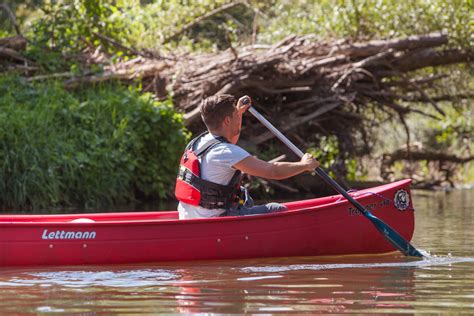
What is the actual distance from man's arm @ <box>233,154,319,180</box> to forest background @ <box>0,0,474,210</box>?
5583 millimetres

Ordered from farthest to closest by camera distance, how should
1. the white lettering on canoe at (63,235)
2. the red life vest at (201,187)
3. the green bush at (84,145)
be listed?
the green bush at (84,145) < the red life vest at (201,187) < the white lettering on canoe at (63,235)

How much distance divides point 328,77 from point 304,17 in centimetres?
209

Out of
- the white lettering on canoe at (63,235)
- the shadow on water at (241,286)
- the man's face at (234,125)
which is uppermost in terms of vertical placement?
the man's face at (234,125)

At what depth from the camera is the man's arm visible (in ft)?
24.9

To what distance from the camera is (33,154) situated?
12.9 meters

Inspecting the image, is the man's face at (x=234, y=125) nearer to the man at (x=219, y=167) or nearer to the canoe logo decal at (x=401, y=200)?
the man at (x=219, y=167)

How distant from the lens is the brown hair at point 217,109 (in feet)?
24.9

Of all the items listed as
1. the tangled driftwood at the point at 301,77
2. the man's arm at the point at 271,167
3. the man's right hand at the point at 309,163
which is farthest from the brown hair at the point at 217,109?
the tangled driftwood at the point at 301,77

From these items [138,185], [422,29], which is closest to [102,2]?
[138,185]

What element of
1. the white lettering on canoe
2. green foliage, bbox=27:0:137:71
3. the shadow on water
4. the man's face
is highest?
green foliage, bbox=27:0:137:71

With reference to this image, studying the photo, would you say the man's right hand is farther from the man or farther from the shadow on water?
the shadow on water

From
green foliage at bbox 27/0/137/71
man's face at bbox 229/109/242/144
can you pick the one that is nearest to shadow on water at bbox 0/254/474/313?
man's face at bbox 229/109/242/144

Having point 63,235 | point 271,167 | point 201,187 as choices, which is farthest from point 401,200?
point 63,235

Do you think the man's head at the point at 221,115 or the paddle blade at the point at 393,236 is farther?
the paddle blade at the point at 393,236
